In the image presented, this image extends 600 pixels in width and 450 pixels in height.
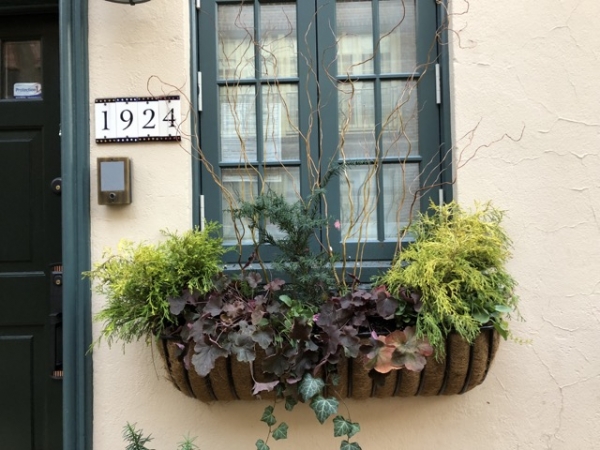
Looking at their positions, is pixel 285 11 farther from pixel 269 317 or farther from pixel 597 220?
pixel 597 220

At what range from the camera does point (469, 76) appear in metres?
2.35

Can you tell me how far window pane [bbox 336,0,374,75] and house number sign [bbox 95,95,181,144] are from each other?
88 cm

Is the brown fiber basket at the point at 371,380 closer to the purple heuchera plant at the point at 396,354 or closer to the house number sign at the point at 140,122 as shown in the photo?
the purple heuchera plant at the point at 396,354

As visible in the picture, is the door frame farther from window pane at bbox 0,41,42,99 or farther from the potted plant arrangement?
window pane at bbox 0,41,42,99

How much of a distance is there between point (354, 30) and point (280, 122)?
1.97 ft

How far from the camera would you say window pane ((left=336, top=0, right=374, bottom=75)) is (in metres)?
2.53

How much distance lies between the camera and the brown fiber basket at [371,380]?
2.03m

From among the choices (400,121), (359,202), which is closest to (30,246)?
(359,202)

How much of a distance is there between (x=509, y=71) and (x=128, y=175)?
6.05 ft

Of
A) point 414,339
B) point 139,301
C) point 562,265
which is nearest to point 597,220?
point 562,265

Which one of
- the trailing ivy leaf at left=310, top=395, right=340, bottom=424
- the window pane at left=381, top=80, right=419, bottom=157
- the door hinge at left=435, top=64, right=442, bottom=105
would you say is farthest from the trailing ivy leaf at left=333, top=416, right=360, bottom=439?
the door hinge at left=435, top=64, right=442, bottom=105

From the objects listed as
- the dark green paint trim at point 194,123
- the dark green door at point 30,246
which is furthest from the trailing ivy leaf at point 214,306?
the dark green door at point 30,246

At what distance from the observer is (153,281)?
81.7 inches

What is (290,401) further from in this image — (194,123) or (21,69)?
(21,69)
